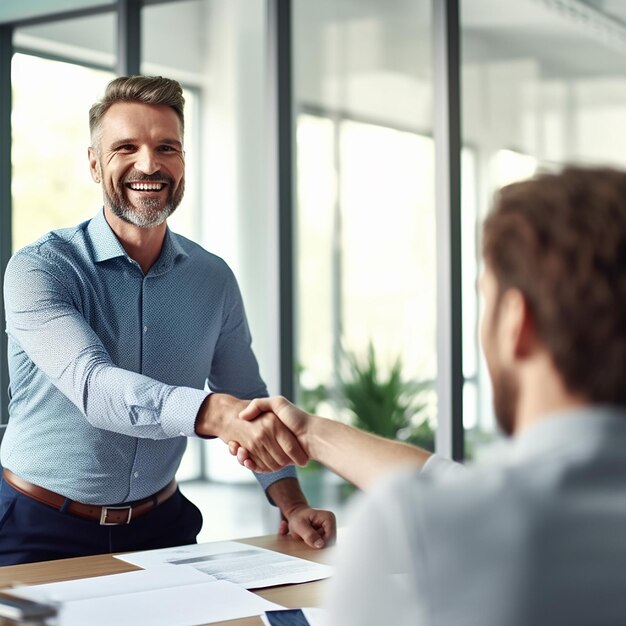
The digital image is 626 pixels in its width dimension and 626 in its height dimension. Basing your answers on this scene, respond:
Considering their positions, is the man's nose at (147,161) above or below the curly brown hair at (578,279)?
above

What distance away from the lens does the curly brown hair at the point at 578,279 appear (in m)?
0.86

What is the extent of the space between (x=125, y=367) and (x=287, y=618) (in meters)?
1.00

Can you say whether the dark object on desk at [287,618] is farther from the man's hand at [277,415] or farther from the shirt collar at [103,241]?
the shirt collar at [103,241]

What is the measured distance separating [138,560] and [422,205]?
4.24 meters

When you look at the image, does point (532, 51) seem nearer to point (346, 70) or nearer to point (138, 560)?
point (346, 70)

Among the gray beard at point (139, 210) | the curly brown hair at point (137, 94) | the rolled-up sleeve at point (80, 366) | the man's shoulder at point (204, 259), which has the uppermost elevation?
the curly brown hair at point (137, 94)

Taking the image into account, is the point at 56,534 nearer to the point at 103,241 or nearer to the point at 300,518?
the point at 300,518

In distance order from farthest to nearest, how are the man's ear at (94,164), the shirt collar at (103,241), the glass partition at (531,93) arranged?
the glass partition at (531,93) → the man's ear at (94,164) → the shirt collar at (103,241)

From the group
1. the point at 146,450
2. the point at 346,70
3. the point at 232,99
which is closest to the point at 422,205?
the point at 346,70

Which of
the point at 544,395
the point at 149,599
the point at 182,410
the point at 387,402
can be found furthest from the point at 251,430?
the point at 387,402

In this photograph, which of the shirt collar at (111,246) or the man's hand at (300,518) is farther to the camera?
the shirt collar at (111,246)

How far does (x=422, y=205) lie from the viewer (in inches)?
229

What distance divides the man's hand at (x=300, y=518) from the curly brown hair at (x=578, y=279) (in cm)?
129

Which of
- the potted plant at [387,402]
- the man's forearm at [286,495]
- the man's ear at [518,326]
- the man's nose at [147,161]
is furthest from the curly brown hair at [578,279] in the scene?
the potted plant at [387,402]
